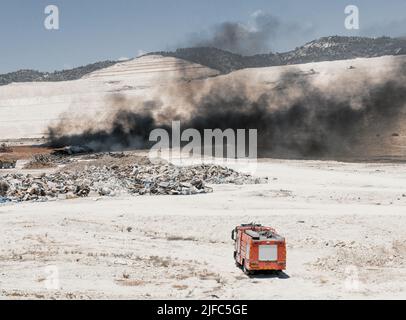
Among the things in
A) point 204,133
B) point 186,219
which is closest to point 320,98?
point 204,133

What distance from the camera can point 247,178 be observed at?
4716cm

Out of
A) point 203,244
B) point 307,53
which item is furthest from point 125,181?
point 307,53

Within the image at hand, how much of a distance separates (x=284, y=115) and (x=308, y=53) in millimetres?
96139

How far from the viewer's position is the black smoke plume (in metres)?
76.4

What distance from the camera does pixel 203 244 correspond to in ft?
90.4

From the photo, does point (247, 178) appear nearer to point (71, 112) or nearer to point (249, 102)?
point (249, 102)

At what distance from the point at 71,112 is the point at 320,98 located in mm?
63511

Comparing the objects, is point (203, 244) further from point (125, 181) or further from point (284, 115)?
point (284, 115)

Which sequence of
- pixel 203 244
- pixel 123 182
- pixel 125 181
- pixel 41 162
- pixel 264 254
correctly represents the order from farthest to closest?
pixel 41 162 < pixel 125 181 < pixel 123 182 < pixel 203 244 < pixel 264 254

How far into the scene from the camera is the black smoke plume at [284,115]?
76438mm

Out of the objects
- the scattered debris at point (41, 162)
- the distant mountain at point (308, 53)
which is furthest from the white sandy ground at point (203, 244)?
the distant mountain at point (308, 53)

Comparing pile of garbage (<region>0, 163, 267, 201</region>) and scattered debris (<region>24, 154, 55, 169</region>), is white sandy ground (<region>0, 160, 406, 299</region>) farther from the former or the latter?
scattered debris (<region>24, 154, 55, 169</region>)

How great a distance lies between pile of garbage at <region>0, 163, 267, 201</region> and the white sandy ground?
6.94 feet
